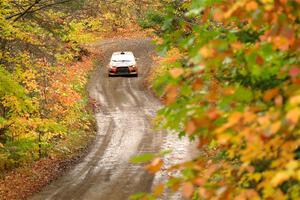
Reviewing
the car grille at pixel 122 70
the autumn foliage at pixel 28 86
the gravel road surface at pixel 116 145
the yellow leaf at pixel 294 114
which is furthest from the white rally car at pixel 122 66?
the yellow leaf at pixel 294 114

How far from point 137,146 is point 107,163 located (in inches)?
98.0

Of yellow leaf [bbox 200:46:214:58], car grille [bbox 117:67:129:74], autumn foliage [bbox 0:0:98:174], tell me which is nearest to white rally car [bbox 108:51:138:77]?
car grille [bbox 117:67:129:74]

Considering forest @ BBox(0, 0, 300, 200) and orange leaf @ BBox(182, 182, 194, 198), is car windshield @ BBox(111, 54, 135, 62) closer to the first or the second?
forest @ BBox(0, 0, 300, 200)

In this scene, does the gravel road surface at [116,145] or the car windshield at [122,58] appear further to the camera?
the car windshield at [122,58]

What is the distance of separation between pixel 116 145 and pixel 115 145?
5 cm

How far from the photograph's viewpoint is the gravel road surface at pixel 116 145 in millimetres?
14430

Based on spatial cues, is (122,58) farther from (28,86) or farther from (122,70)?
(28,86)

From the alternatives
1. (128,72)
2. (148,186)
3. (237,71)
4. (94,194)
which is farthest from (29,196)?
(128,72)

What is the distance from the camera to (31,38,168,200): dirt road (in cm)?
1442

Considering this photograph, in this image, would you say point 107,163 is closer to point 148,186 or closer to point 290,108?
point 148,186

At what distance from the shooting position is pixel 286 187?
4465mm

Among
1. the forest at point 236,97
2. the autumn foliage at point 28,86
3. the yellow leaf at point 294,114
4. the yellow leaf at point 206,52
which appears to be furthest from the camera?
the autumn foliage at point 28,86

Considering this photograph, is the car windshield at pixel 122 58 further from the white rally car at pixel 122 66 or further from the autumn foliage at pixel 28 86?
the autumn foliage at pixel 28 86

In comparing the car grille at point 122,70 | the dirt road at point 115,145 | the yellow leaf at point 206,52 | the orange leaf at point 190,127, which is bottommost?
the dirt road at point 115,145
